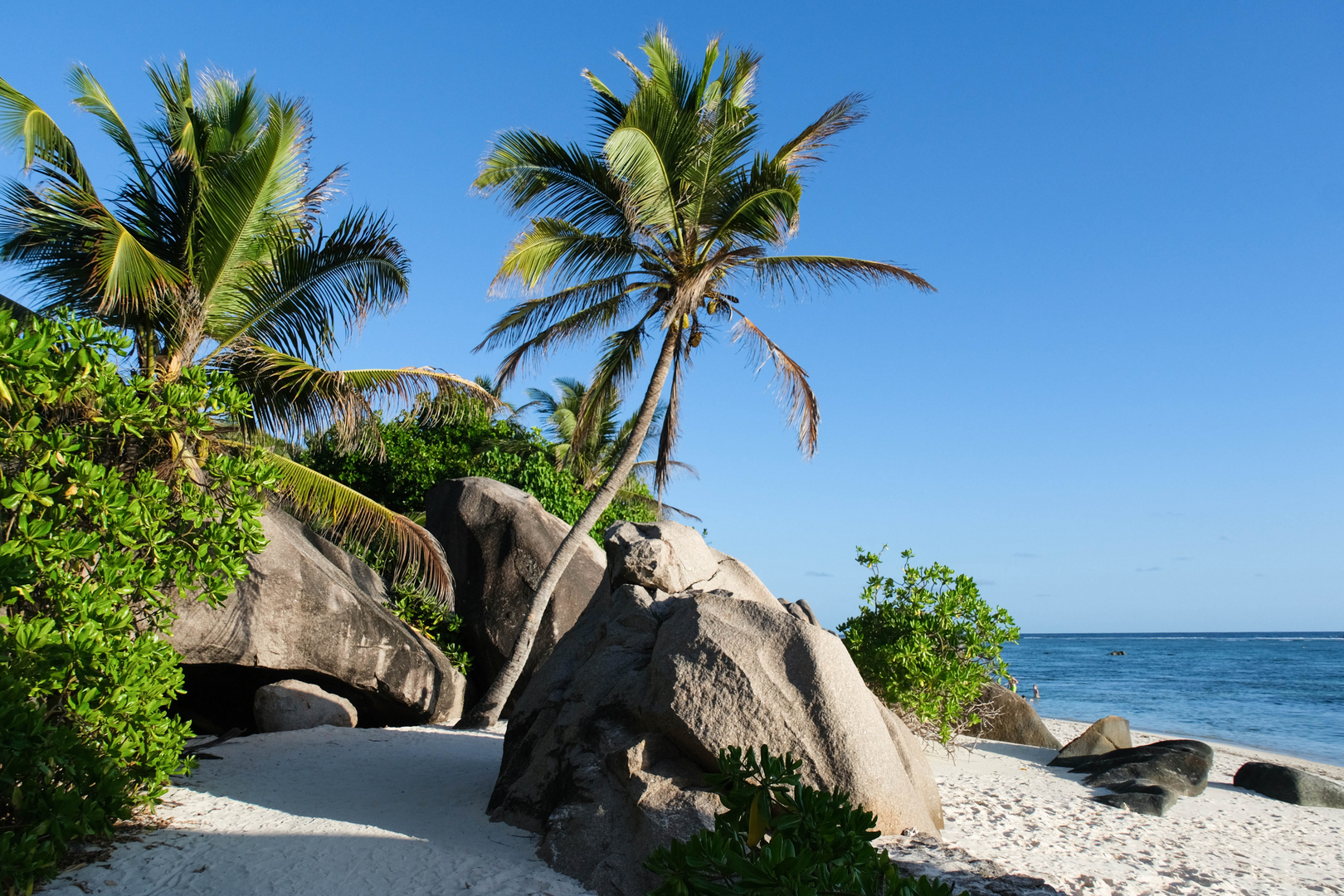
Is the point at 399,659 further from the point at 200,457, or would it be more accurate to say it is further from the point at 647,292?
the point at 647,292

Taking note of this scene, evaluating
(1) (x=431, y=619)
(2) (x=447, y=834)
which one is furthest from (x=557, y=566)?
(2) (x=447, y=834)

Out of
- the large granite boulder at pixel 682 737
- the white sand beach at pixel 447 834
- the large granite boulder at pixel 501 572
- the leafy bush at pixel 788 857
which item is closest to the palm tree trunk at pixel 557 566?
the large granite boulder at pixel 501 572

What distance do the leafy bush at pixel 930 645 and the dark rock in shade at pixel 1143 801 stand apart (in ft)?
5.98

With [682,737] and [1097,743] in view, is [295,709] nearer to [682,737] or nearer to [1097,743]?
[682,737]

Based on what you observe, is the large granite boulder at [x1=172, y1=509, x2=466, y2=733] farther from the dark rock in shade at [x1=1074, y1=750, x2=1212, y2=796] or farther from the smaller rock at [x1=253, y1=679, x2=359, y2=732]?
the dark rock in shade at [x1=1074, y1=750, x2=1212, y2=796]

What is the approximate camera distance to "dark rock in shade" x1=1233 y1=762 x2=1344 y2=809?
9.98 meters

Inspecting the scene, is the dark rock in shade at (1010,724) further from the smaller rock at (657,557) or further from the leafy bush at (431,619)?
the leafy bush at (431,619)

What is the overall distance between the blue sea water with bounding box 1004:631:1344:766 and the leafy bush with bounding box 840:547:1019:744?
252 centimetres

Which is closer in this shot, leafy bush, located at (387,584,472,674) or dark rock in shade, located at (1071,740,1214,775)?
dark rock in shade, located at (1071,740,1214,775)

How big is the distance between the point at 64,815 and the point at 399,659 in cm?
609

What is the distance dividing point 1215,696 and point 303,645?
33.5 metres

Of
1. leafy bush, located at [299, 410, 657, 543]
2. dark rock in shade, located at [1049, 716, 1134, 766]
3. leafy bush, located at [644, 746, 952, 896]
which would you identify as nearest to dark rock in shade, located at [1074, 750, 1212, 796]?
dark rock in shade, located at [1049, 716, 1134, 766]

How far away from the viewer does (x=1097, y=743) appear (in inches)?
456

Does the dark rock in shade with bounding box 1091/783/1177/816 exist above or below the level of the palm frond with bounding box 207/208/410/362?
below
